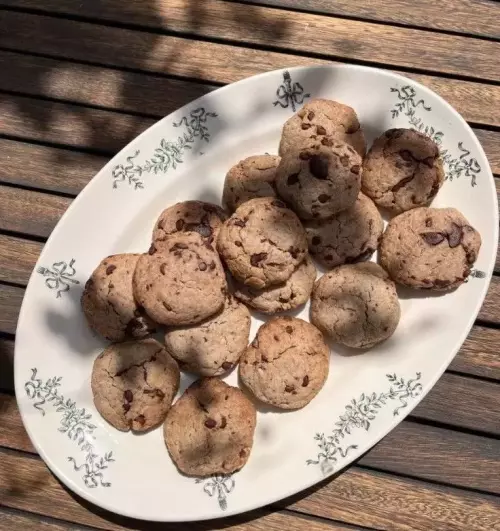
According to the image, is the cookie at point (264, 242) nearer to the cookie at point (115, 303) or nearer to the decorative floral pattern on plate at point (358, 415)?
the cookie at point (115, 303)

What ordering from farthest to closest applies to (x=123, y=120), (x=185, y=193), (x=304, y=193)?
(x=123, y=120), (x=185, y=193), (x=304, y=193)

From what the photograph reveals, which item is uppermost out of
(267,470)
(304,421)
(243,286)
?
(243,286)

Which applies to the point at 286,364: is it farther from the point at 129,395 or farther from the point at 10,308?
the point at 10,308

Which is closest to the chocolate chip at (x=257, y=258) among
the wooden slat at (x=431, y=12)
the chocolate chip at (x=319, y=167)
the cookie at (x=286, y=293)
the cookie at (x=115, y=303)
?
the cookie at (x=286, y=293)

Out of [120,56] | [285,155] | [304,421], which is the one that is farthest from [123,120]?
[304,421]

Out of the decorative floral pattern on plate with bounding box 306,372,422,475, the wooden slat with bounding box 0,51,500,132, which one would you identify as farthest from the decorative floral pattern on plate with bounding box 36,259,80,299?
the decorative floral pattern on plate with bounding box 306,372,422,475

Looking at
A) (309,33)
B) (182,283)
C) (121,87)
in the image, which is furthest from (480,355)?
(121,87)

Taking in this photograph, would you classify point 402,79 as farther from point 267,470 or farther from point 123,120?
point 267,470
